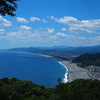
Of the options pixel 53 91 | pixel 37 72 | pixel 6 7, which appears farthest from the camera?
pixel 37 72

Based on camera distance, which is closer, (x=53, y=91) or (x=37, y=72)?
(x=53, y=91)

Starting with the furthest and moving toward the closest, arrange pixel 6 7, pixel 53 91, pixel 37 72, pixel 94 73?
1. pixel 94 73
2. pixel 37 72
3. pixel 53 91
4. pixel 6 7

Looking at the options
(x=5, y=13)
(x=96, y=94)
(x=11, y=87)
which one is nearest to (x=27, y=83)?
(x=11, y=87)

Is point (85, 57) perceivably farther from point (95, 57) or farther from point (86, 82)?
point (86, 82)

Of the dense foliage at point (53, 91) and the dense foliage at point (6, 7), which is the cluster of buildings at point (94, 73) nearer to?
the dense foliage at point (53, 91)

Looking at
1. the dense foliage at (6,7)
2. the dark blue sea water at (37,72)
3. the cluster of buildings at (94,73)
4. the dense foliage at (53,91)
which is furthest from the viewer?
the cluster of buildings at (94,73)

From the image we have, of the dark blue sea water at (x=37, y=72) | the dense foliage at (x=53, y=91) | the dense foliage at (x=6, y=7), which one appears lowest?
the dark blue sea water at (x=37, y=72)

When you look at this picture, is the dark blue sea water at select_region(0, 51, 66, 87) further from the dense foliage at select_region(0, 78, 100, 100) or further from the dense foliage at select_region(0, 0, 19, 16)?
Result: the dense foliage at select_region(0, 0, 19, 16)

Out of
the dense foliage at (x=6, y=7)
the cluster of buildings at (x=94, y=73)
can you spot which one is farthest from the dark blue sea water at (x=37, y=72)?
the dense foliage at (x=6, y=7)

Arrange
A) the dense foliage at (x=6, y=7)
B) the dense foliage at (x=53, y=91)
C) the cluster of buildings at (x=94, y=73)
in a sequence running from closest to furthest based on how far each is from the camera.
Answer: the dense foliage at (x=6, y=7) < the dense foliage at (x=53, y=91) < the cluster of buildings at (x=94, y=73)

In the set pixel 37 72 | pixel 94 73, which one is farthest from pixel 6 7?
pixel 94 73

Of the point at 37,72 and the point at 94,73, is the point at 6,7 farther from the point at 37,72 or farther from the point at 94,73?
the point at 94,73
